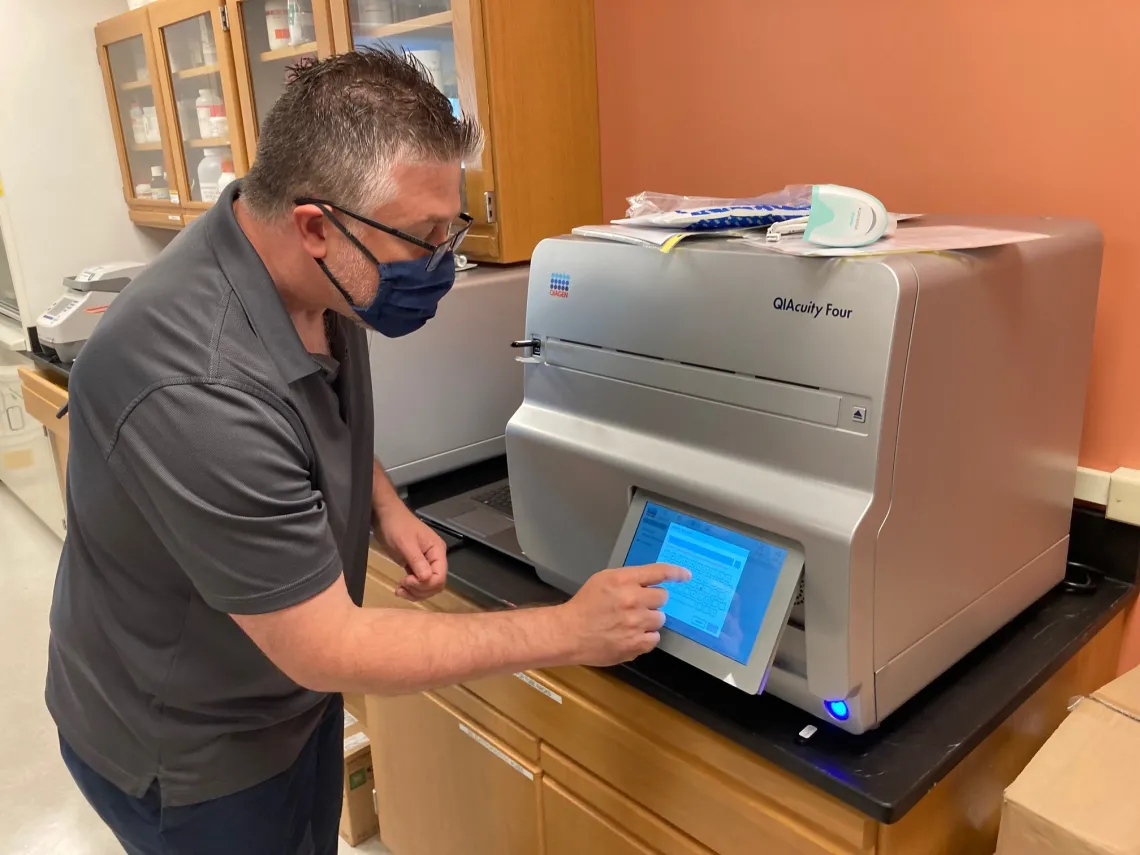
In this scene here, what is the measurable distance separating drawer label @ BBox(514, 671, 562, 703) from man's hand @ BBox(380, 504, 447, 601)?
0.57 feet

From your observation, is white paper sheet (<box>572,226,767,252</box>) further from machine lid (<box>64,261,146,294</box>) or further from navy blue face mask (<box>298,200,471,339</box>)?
machine lid (<box>64,261,146,294</box>)

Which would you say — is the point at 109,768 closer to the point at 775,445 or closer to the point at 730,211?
the point at 775,445

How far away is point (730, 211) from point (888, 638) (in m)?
0.47

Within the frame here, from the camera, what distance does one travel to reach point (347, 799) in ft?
6.25

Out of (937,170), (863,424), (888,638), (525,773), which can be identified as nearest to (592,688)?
(525,773)

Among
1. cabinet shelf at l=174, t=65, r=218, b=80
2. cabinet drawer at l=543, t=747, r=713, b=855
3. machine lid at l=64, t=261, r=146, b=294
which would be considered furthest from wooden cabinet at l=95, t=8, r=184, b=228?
cabinet drawer at l=543, t=747, r=713, b=855

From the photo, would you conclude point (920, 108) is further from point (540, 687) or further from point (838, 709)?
point (540, 687)

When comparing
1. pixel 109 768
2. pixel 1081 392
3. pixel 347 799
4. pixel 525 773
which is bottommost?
pixel 347 799

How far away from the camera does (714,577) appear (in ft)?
2.96

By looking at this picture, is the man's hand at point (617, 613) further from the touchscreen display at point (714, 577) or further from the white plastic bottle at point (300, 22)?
the white plastic bottle at point (300, 22)

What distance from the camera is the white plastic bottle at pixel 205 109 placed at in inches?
105

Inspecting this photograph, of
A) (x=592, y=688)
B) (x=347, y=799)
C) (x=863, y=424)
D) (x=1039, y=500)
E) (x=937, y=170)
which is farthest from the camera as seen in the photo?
(x=347, y=799)

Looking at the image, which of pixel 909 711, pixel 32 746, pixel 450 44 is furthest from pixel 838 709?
pixel 32 746

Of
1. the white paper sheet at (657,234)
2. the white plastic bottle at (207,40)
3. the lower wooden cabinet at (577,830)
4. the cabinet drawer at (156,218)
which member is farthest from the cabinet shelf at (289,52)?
the lower wooden cabinet at (577,830)
